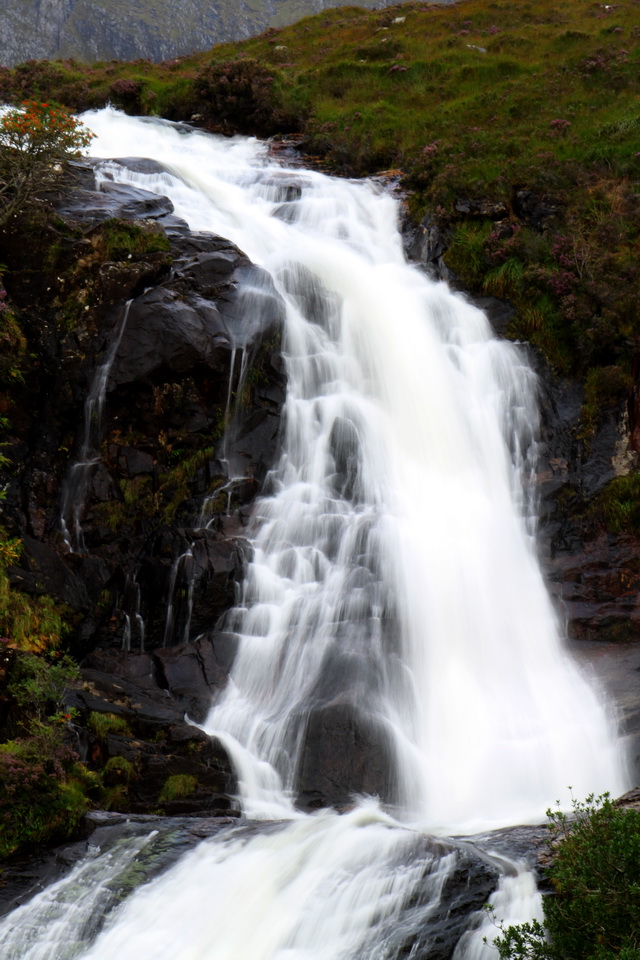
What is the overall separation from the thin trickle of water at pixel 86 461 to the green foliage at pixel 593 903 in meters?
7.97

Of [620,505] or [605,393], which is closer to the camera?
[620,505]

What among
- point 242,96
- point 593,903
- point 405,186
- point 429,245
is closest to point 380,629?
point 593,903

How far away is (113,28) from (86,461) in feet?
279

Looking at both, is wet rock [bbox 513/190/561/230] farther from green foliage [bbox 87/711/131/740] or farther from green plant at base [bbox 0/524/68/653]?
green foliage [bbox 87/711/131/740]

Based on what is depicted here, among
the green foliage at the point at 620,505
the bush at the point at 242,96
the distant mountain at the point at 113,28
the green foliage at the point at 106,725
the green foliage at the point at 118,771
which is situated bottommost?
the green foliage at the point at 118,771

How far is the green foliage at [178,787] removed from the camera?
8359mm

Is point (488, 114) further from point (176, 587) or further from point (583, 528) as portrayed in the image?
point (176, 587)

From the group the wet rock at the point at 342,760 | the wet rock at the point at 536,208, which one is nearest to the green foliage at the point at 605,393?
the wet rock at the point at 536,208

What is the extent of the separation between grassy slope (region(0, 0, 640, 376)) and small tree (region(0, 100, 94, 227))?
8104 mm

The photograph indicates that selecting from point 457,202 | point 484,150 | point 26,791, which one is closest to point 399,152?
point 484,150

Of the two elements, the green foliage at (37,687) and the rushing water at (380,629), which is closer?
the rushing water at (380,629)

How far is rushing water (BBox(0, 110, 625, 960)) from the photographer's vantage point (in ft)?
19.9

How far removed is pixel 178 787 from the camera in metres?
8.41

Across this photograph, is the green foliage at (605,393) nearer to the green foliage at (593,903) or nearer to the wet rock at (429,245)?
the wet rock at (429,245)
